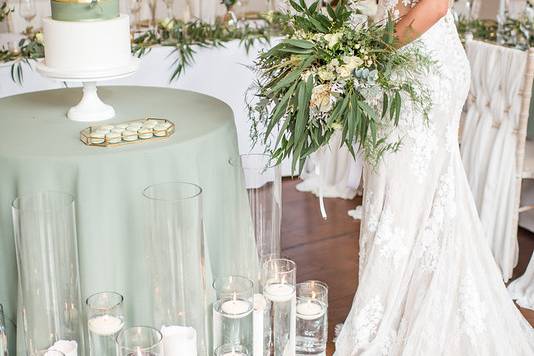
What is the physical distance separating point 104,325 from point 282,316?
649 mm

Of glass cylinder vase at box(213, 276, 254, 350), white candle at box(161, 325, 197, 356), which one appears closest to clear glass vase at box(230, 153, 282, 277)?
glass cylinder vase at box(213, 276, 254, 350)

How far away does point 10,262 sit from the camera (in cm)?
273

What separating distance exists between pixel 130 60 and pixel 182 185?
25.2 inches

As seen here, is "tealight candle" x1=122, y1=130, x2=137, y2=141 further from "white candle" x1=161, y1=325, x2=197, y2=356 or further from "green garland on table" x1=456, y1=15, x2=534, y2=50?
"green garland on table" x1=456, y1=15, x2=534, y2=50

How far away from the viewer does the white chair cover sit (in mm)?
4016

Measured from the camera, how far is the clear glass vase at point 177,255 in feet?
8.43

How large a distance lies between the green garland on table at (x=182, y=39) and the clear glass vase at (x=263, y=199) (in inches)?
69.4

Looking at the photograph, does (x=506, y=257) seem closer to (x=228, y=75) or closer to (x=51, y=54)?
(x=228, y=75)

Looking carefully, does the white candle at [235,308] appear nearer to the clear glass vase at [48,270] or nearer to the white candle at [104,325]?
the white candle at [104,325]

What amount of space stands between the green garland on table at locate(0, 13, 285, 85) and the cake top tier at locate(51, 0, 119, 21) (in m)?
1.63

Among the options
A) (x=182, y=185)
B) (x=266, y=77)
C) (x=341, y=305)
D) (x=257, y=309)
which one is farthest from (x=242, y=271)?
(x=341, y=305)

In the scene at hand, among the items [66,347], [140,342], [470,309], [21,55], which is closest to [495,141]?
[470,309]

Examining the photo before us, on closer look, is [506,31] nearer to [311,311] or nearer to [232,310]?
[311,311]

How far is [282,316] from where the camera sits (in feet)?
9.54
